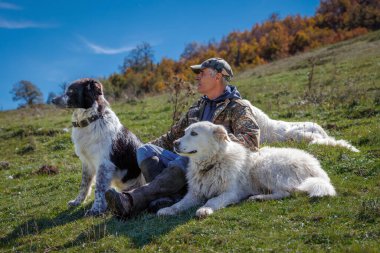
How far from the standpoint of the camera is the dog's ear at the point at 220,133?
6.32 meters

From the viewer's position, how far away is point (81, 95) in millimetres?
7707

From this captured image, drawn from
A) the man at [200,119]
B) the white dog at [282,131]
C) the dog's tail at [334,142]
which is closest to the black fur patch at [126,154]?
the man at [200,119]

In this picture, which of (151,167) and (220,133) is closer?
(220,133)

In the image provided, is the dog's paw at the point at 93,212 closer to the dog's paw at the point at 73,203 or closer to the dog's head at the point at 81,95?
the dog's paw at the point at 73,203

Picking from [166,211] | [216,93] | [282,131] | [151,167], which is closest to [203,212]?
[166,211]

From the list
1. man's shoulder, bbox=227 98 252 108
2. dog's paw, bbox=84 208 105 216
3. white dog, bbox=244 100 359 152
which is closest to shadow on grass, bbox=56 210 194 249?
dog's paw, bbox=84 208 105 216

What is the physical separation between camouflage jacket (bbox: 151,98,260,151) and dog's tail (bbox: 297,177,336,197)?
1.15 meters

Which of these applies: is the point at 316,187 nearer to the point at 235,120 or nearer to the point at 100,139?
the point at 235,120

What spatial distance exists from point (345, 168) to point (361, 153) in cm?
136

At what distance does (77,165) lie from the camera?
12.5 metres

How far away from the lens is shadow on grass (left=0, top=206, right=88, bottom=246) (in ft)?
20.5

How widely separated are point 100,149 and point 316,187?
4.01 metres

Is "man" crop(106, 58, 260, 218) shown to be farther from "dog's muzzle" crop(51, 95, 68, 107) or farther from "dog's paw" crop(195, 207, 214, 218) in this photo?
"dog's muzzle" crop(51, 95, 68, 107)

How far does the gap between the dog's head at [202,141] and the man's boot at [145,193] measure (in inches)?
22.6
